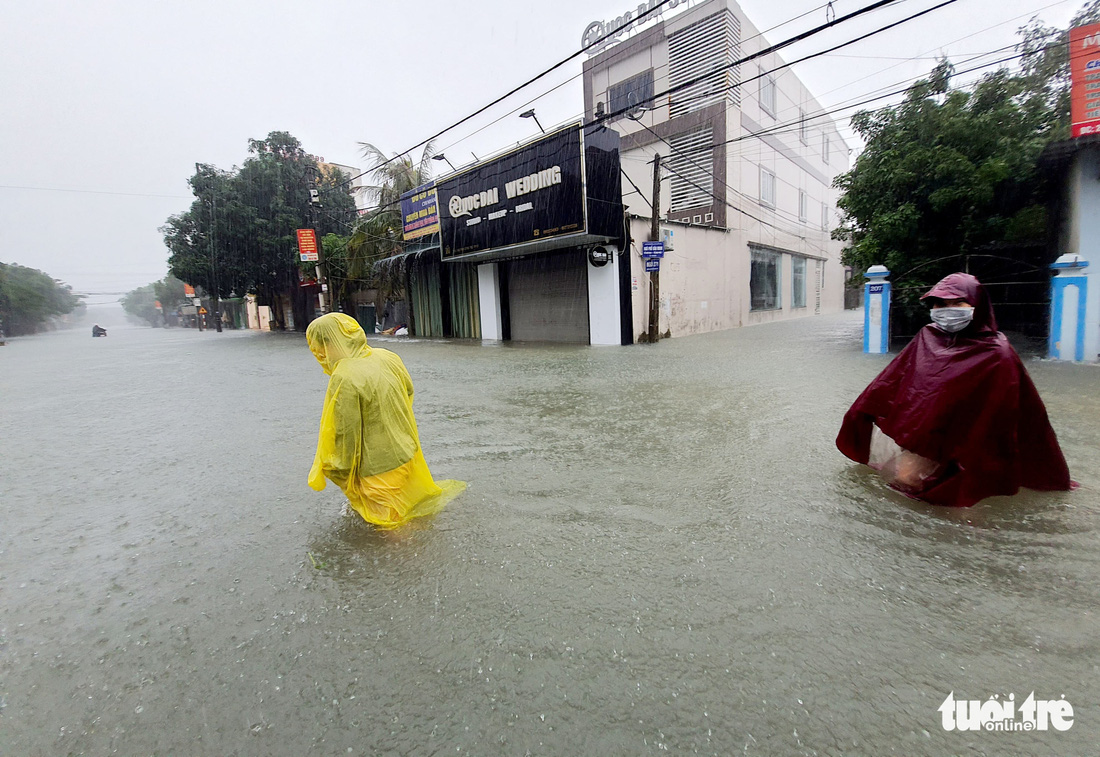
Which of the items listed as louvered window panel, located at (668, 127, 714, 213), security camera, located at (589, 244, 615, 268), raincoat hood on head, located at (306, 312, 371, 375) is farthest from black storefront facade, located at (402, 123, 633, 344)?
raincoat hood on head, located at (306, 312, 371, 375)

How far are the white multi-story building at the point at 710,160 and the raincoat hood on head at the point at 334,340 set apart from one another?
11.9m

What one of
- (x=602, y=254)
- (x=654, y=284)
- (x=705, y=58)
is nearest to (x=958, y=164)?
(x=654, y=284)

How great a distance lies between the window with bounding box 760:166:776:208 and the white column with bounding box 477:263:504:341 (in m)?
11.5

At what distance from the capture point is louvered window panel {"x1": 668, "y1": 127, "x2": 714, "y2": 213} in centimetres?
1870

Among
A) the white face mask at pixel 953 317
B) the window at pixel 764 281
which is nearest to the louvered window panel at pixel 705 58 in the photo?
the window at pixel 764 281

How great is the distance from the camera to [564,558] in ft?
8.78

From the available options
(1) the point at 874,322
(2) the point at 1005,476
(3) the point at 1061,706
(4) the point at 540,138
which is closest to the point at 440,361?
(4) the point at 540,138

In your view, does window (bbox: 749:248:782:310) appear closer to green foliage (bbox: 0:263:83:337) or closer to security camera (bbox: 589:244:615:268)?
security camera (bbox: 589:244:615:268)

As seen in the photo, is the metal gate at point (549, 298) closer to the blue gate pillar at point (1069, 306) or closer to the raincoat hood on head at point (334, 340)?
the blue gate pillar at point (1069, 306)

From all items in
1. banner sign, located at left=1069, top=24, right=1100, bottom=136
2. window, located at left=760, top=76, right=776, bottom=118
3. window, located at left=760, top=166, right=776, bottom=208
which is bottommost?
banner sign, located at left=1069, top=24, right=1100, bottom=136

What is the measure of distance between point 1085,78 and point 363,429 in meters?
10.7

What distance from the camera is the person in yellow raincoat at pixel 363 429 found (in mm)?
2879

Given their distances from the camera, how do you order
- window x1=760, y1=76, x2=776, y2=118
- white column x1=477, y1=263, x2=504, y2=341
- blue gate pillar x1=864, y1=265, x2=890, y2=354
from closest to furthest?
blue gate pillar x1=864, y1=265, x2=890, y2=354, white column x1=477, y1=263, x2=504, y2=341, window x1=760, y1=76, x2=776, y2=118

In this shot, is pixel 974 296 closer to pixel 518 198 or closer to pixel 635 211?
pixel 518 198
